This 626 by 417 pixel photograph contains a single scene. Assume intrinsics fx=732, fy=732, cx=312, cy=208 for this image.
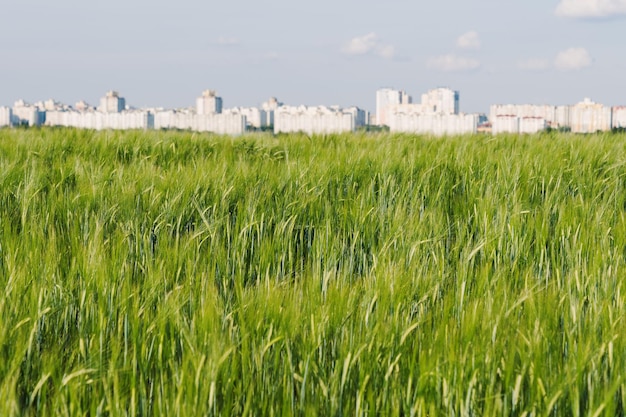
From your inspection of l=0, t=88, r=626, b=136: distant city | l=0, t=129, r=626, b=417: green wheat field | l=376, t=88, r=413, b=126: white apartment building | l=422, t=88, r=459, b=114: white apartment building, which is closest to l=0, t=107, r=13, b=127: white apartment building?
l=0, t=88, r=626, b=136: distant city

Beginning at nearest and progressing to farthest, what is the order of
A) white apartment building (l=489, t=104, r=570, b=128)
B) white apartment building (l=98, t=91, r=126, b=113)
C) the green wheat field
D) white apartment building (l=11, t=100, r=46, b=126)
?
the green wheat field < white apartment building (l=489, t=104, r=570, b=128) < white apartment building (l=11, t=100, r=46, b=126) < white apartment building (l=98, t=91, r=126, b=113)

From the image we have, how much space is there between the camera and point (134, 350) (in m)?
1.32

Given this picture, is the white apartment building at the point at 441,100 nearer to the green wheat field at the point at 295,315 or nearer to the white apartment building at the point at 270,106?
the white apartment building at the point at 270,106

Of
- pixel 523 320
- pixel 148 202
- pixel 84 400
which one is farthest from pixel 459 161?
pixel 84 400

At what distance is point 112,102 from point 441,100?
38299 millimetres

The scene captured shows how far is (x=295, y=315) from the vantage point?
1.38 meters

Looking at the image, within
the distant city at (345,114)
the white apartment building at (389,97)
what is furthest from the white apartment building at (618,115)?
the white apartment building at (389,97)

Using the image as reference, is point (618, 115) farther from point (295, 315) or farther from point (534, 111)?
point (295, 315)

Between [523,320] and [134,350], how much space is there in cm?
78

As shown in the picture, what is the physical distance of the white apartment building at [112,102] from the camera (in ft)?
274

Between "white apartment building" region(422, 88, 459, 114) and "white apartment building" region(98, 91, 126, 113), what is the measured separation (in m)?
35.1

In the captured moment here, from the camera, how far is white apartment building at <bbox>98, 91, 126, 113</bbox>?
83.6 m

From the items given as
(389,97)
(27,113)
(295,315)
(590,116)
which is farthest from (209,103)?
(295,315)

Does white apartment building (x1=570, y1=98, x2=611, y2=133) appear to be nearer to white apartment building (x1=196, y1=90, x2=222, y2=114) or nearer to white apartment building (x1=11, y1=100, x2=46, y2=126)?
white apartment building (x1=196, y1=90, x2=222, y2=114)
